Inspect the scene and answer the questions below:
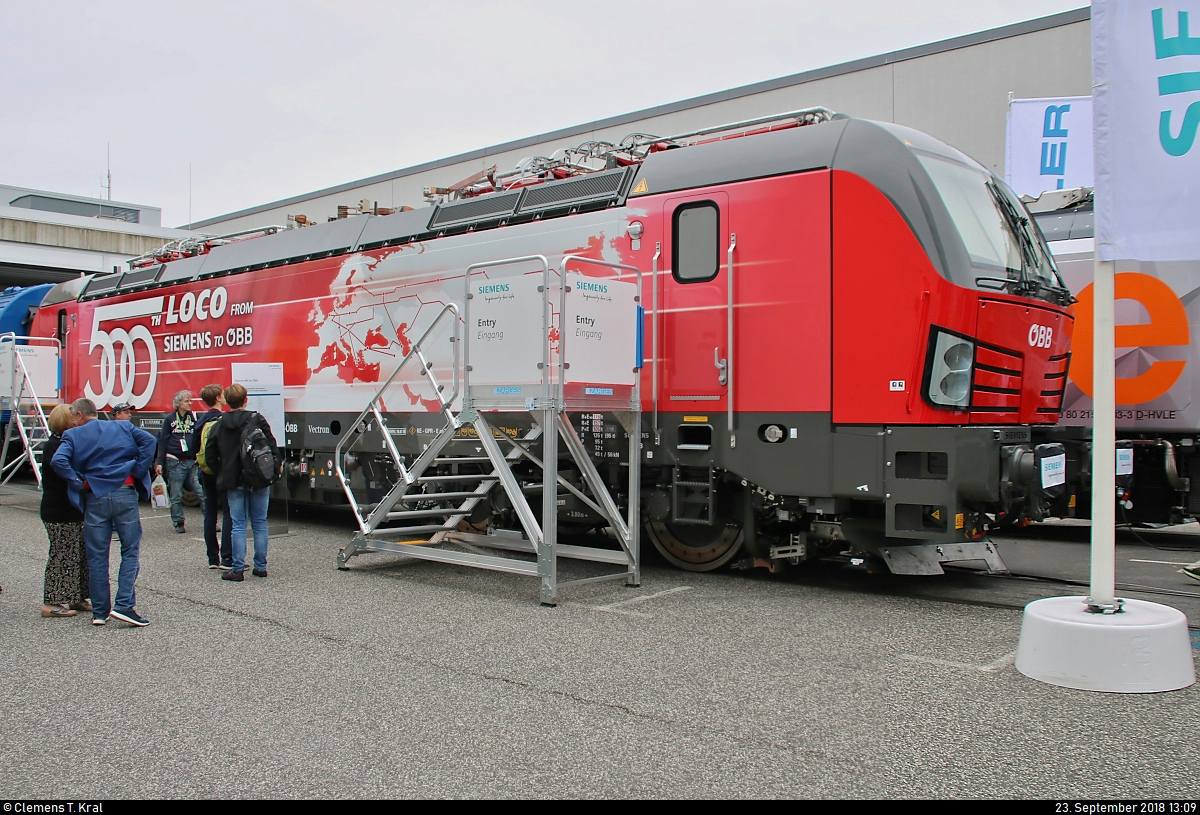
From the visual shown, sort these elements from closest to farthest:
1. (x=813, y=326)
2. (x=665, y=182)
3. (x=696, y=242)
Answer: (x=813, y=326) → (x=696, y=242) → (x=665, y=182)

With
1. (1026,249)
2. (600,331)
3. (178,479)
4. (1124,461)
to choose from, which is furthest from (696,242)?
(178,479)

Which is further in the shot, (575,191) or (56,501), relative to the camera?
(575,191)

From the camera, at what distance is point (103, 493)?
21.2 feet

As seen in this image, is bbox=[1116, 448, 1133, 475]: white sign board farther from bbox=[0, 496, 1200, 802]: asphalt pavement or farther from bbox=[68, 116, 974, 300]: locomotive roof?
bbox=[68, 116, 974, 300]: locomotive roof

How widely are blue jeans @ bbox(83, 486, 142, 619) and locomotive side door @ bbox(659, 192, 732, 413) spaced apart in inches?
159

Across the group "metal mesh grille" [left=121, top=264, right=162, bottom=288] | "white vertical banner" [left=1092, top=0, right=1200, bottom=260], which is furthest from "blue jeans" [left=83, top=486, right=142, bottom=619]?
"metal mesh grille" [left=121, top=264, right=162, bottom=288]

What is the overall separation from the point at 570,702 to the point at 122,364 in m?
12.4

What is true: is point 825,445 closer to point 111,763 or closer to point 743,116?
point 111,763

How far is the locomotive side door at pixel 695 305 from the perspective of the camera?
7430 millimetres

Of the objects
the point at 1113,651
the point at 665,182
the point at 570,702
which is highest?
the point at 665,182

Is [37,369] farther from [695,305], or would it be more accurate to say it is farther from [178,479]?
[695,305]

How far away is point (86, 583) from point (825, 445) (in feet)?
17.4

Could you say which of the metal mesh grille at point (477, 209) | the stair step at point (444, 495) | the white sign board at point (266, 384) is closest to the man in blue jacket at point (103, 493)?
the stair step at point (444, 495)
